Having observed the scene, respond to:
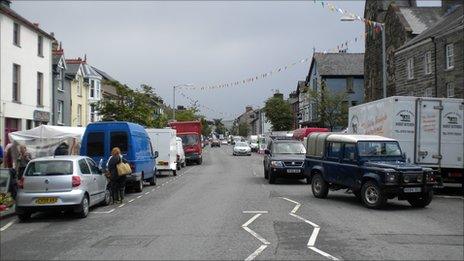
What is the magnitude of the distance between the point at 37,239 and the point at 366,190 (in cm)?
851

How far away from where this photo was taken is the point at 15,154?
2025cm

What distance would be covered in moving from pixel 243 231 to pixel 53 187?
492cm

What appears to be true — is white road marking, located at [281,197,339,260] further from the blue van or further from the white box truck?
the blue van

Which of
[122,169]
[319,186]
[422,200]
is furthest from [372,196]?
[122,169]

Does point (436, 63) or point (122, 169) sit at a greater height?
point (436, 63)

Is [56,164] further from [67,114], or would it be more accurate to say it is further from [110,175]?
[67,114]

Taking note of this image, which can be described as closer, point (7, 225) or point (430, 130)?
point (7, 225)

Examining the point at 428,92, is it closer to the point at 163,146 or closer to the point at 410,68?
the point at 410,68

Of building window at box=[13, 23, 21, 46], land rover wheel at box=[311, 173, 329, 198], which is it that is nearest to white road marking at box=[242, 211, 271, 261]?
land rover wheel at box=[311, 173, 329, 198]

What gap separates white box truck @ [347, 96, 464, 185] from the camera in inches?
730

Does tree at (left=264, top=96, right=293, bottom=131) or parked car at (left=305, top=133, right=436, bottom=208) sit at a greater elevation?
tree at (left=264, top=96, right=293, bottom=131)

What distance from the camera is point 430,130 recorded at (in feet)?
61.8

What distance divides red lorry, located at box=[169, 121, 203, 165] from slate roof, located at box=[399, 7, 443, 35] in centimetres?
1898

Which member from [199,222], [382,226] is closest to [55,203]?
[199,222]
